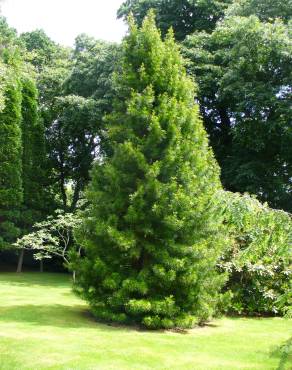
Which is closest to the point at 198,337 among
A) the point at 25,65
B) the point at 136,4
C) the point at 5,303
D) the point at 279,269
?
the point at 279,269

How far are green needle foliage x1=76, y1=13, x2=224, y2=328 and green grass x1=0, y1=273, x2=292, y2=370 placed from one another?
64 centimetres

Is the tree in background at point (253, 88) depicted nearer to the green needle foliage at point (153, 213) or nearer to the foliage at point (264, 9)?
the foliage at point (264, 9)

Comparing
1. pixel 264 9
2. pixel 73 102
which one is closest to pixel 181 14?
pixel 264 9

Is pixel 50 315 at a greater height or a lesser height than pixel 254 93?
lesser

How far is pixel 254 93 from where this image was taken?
18172 mm

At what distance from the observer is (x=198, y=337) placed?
9656 millimetres

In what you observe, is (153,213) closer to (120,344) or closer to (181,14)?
(120,344)

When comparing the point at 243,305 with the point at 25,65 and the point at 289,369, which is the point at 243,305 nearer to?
the point at 289,369

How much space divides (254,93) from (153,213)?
32.0ft

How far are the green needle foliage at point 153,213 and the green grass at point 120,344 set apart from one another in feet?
2.11

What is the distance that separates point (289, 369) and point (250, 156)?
14174mm

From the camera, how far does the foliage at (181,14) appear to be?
77.8 ft

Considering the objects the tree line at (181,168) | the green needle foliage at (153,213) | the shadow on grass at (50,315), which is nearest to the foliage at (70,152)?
the tree line at (181,168)

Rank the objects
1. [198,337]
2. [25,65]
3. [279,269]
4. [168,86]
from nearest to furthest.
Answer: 1. [198,337]
2. [168,86]
3. [279,269]
4. [25,65]
